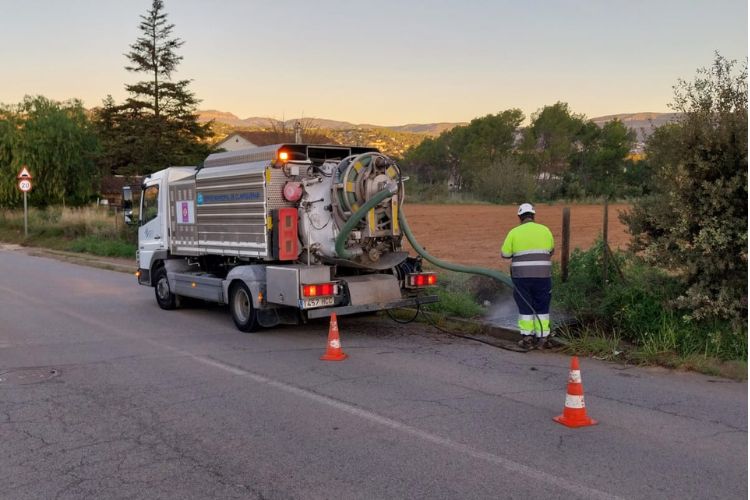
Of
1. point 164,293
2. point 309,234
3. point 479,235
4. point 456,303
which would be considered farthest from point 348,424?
point 479,235

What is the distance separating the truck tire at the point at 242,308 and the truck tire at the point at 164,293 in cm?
233

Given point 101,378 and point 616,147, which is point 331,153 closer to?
point 101,378

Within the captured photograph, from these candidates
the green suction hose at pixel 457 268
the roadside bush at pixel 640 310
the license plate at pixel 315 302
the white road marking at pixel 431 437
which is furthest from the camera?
the green suction hose at pixel 457 268

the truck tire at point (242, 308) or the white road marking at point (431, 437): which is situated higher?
the truck tire at point (242, 308)

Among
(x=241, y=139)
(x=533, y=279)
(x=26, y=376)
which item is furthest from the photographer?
(x=241, y=139)

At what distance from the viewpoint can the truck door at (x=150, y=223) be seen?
499 inches

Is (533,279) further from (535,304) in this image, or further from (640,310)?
(640,310)

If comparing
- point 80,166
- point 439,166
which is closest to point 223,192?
point 80,166

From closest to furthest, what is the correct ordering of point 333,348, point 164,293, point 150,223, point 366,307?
point 333,348 → point 366,307 → point 164,293 → point 150,223

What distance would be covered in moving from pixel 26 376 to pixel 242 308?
343 centimetres

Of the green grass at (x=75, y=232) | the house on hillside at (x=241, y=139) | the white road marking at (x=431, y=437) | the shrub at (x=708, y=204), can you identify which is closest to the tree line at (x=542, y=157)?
the house on hillside at (x=241, y=139)

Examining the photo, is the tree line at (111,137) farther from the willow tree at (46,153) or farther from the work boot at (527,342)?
the work boot at (527,342)

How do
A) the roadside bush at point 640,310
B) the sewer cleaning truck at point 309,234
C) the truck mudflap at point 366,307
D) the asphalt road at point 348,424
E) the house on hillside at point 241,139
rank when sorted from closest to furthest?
the asphalt road at point 348,424
the roadside bush at point 640,310
the truck mudflap at point 366,307
the sewer cleaning truck at point 309,234
the house on hillside at point 241,139

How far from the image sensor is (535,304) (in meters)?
8.52
